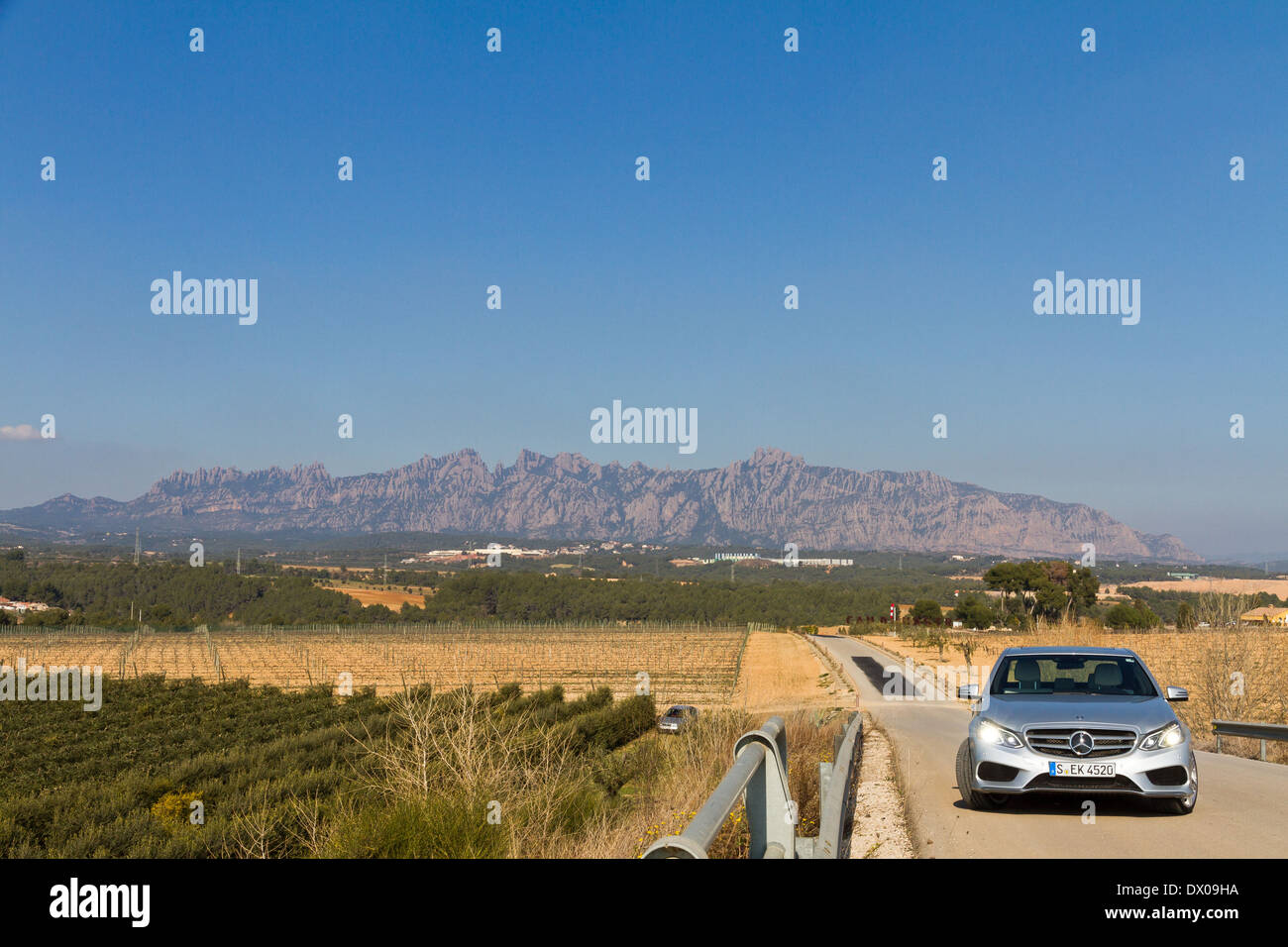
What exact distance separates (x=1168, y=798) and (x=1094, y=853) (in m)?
2.17

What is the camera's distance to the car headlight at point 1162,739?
29.5 ft

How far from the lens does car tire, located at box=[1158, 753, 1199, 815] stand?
9.19 metres

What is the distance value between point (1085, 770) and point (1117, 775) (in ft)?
0.87

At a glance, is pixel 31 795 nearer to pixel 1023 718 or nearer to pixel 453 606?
pixel 1023 718

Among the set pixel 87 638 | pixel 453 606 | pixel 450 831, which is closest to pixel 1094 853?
pixel 450 831

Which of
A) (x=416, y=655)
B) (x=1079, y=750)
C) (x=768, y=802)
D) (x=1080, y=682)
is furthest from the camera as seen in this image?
(x=416, y=655)

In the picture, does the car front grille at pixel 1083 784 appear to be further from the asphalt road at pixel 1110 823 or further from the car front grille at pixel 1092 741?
the asphalt road at pixel 1110 823

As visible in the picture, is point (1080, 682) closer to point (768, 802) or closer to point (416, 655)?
point (768, 802)

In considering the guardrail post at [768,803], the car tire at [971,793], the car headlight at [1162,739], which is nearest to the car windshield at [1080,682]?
the car tire at [971,793]

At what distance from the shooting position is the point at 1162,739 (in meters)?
9.05

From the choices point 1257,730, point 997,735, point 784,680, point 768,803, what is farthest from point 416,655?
point 768,803

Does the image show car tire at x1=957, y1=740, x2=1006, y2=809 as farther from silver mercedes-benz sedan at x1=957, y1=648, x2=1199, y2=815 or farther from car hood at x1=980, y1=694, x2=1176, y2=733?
car hood at x1=980, y1=694, x2=1176, y2=733

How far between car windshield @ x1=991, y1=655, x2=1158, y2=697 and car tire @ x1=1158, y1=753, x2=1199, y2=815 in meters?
1.00
